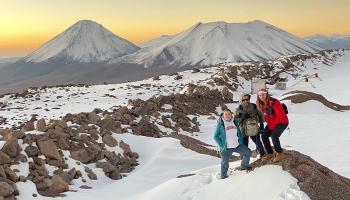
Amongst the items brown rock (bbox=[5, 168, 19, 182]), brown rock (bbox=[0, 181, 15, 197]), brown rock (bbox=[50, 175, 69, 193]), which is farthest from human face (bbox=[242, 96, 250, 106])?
brown rock (bbox=[5, 168, 19, 182])

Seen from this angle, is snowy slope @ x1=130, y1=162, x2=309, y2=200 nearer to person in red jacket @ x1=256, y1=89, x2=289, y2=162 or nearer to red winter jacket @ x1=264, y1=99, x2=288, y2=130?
person in red jacket @ x1=256, y1=89, x2=289, y2=162

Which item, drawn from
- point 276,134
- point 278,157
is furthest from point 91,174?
point 276,134

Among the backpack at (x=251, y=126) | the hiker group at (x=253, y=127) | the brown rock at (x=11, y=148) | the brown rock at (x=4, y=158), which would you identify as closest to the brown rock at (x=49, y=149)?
the brown rock at (x=11, y=148)

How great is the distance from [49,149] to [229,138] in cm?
820

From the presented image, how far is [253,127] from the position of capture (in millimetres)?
12547

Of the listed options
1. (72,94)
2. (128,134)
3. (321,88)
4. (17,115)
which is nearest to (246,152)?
(128,134)

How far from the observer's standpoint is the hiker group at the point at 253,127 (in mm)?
12273

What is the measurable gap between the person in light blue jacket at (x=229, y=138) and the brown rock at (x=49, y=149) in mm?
7525

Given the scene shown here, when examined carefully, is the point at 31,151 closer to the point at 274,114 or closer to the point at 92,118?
the point at 92,118

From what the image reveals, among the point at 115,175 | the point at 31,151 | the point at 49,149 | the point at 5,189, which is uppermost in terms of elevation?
the point at 31,151

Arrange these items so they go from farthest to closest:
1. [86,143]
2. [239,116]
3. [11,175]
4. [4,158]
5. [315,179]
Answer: [86,143] → [4,158] → [11,175] → [239,116] → [315,179]

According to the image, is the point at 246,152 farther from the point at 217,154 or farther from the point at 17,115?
the point at 17,115

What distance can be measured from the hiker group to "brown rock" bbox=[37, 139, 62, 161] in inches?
294

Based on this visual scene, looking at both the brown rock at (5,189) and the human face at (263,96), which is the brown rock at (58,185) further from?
the human face at (263,96)
